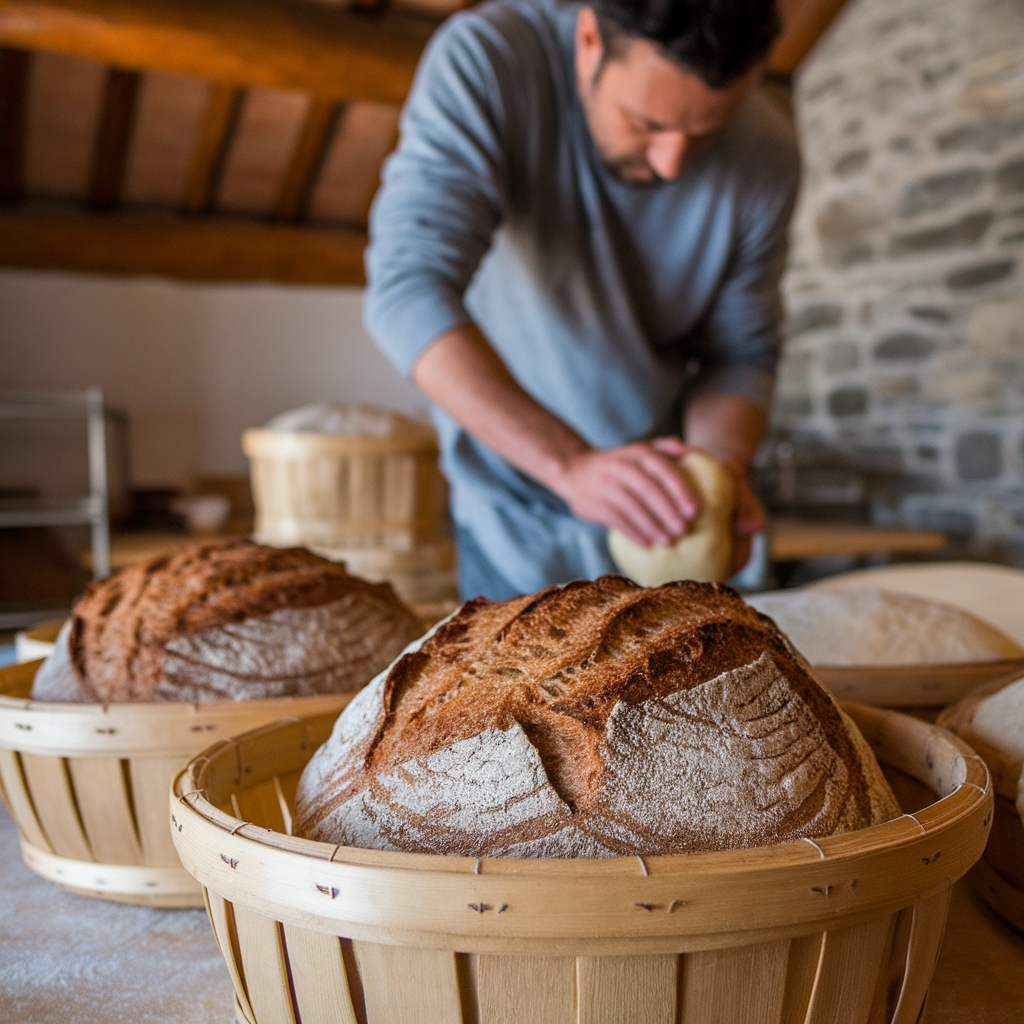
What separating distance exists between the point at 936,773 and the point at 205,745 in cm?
53

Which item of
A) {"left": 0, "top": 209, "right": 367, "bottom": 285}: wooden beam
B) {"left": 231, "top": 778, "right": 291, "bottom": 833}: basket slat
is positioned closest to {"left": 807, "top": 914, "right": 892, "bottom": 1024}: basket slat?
{"left": 231, "top": 778, "right": 291, "bottom": 833}: basket slat

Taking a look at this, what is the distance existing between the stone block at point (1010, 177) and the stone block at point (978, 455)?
3.43 feet

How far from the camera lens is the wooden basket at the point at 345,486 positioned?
103 inches

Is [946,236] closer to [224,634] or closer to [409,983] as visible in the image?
[224,634]

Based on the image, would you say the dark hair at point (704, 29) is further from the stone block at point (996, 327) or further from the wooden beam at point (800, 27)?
the wooden beam at point (800, 27)

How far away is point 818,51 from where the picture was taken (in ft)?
17.0

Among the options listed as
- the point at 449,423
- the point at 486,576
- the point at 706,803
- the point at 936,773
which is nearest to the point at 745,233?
the point at 449,423

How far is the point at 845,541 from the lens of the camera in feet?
13.8

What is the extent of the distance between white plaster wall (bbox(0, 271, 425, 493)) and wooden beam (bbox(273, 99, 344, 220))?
1.59 feet

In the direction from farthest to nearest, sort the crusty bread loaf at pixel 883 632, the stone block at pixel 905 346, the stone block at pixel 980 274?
the stone block at pixel 905 346
the stone block at pixel 980 274
the crusty bread loaf at pixel 883 632

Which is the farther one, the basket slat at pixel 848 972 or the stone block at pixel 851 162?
the stone block at pixel 851 162

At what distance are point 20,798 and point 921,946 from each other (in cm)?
68

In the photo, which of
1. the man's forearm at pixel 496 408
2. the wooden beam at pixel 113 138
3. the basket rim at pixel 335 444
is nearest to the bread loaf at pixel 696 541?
the man's forearm at pixel 496 408

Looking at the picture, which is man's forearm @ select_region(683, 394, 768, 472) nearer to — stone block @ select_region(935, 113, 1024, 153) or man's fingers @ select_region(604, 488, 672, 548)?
man's fingers @ select_region(604, 488, 672, 548)
